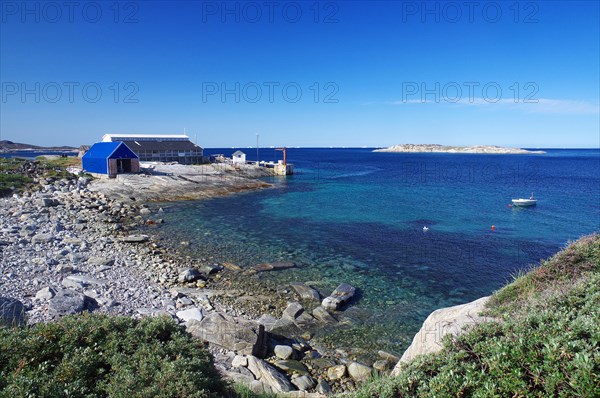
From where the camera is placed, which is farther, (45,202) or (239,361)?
(45,202)

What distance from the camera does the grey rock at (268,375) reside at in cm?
997

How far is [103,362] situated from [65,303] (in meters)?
7.88

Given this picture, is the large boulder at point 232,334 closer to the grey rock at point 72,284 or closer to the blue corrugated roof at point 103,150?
the grey rock at point 72,284

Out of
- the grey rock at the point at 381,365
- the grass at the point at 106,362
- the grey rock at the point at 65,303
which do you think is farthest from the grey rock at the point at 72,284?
the grey rock at the point at 381,365

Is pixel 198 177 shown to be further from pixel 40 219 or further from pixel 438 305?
pixel 438 305

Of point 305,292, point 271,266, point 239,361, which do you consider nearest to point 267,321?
point 305,292

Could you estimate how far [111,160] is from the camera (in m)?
49.6

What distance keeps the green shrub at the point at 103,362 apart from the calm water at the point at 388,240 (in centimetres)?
803

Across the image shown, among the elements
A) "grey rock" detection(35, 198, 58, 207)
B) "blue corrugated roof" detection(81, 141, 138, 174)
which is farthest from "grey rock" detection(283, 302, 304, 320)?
"blue corrugated roof" detection(81, 141, 138, 174)

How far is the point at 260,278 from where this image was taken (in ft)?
63.0

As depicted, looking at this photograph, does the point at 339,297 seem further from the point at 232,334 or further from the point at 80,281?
the point at 80,281

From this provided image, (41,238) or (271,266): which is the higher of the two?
(41,238)

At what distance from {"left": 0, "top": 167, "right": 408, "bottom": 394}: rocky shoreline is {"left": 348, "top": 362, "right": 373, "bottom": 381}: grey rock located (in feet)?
0.10

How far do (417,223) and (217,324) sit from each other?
1011 inches
